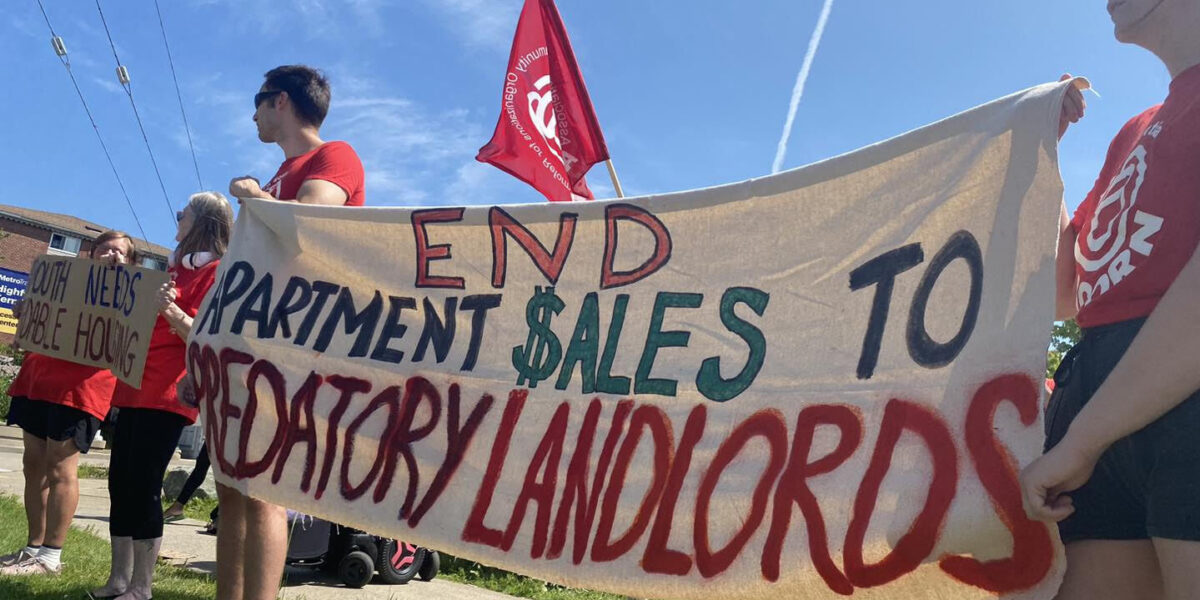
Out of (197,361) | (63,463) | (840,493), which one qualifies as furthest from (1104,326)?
(63,463)

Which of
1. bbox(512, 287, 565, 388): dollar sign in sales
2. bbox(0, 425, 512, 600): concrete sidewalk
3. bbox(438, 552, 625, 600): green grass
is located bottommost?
bbox(438, 552, 625, 600): green grass

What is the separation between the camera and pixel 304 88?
3.17 meters

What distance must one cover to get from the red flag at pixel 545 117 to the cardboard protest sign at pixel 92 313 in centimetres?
255

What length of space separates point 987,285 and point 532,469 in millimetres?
1173

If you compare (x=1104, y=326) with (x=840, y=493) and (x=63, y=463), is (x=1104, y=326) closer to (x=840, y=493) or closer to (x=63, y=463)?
(x=840, y=493)

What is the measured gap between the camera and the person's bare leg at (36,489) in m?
4.13

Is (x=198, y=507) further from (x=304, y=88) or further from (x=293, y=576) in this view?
(x=304, y=88)

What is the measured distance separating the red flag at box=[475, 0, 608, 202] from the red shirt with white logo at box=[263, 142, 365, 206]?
108 inches

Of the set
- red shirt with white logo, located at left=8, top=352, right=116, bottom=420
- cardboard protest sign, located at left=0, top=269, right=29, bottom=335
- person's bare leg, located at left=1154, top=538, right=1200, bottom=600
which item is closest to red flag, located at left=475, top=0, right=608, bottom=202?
red shirt with white logo, located at left=8, top=352, right=116, bottom=420

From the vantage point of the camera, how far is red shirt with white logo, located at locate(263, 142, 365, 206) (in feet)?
9.73

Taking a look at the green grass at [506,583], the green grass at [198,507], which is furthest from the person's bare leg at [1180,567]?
the green grass at [198,507]

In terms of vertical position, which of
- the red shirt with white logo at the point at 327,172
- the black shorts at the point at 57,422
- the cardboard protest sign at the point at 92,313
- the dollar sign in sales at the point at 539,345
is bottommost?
the black shorts at the point at 57,422

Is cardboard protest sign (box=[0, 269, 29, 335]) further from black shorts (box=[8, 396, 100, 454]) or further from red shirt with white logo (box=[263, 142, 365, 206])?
red shirt with white logo (box=[263, 142, 365, 206])

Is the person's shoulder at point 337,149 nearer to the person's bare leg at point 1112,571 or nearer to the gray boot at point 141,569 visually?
the gray boot at point 141,569
